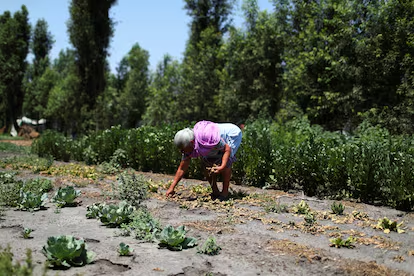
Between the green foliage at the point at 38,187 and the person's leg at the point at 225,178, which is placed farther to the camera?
the green foliage at the point at 38,187

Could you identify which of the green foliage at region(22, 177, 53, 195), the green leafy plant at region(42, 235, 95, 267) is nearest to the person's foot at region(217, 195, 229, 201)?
the green foliage at region(22, 177, 53, 195)

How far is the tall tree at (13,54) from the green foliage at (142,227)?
37.3 m

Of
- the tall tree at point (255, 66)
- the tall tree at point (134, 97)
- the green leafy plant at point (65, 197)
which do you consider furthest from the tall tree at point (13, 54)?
the green leafy plant at point (65, 197)

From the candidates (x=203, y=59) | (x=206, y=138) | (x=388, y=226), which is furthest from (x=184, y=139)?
(x=203, y=59)

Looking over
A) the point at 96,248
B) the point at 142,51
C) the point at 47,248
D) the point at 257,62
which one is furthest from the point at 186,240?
the point at 142,51

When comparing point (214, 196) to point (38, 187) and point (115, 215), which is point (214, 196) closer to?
point (115, 215)

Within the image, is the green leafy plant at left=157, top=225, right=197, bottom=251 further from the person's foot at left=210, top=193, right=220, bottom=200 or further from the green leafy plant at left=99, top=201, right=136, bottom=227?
the person's foot at left=210, top=193, right=220, bottom=200

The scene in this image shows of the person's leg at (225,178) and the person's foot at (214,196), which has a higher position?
the person's leg at (225,178)

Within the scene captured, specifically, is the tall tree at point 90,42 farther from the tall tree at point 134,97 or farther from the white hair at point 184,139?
the tall tree at point 134,97

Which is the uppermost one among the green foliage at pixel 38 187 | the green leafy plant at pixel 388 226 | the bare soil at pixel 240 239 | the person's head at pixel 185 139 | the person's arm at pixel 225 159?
the person's head at pixel 185 139

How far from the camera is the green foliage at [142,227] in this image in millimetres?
4250

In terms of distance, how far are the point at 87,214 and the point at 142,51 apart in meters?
48.6

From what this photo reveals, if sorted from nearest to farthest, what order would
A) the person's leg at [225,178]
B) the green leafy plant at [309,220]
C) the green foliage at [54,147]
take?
the green leafy plant at [309,220] → the person's leg at [225,178] → the green foliage at [54,147]

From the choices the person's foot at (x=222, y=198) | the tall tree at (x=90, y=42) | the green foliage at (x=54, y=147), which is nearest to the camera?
the person's foot at (x=222, y=198)
